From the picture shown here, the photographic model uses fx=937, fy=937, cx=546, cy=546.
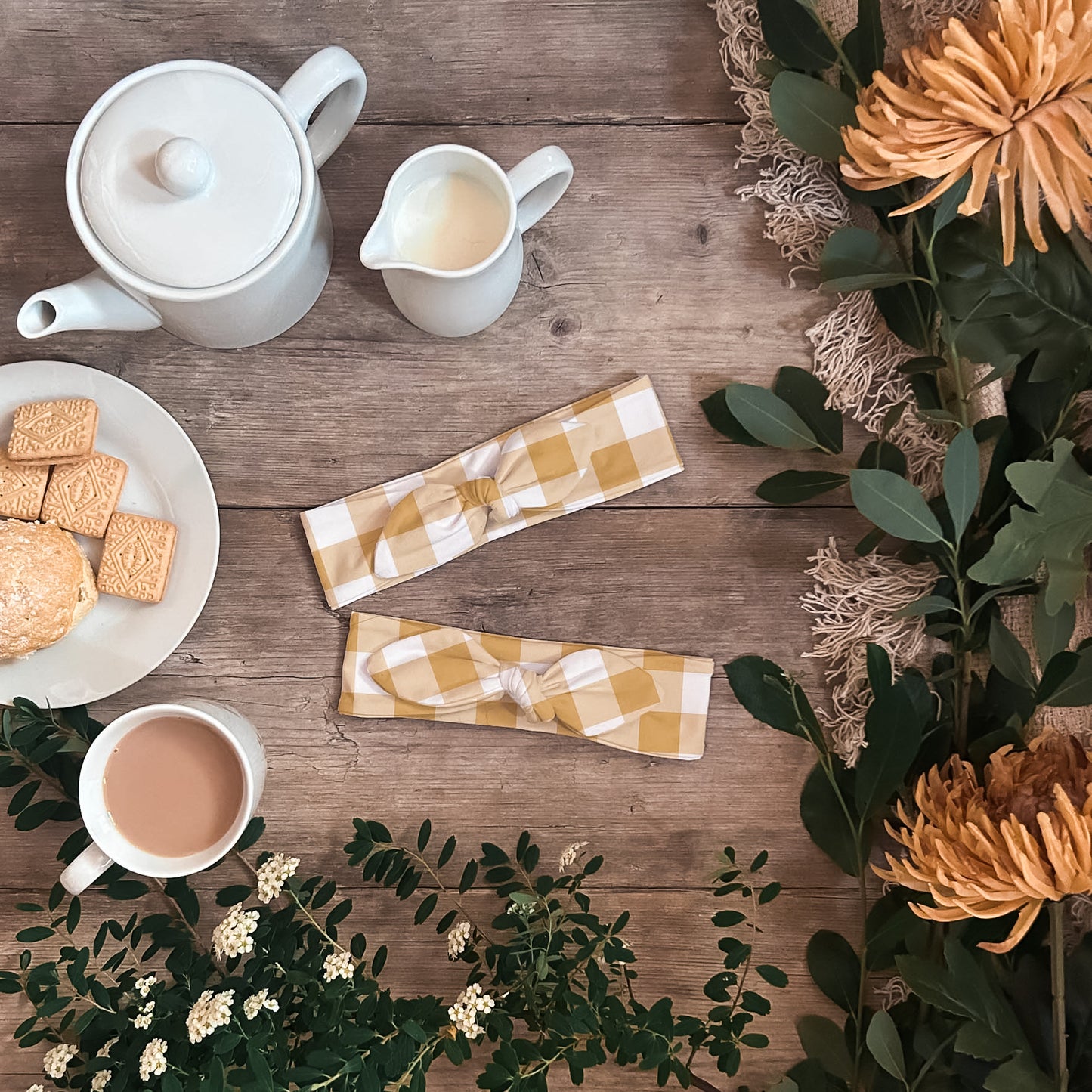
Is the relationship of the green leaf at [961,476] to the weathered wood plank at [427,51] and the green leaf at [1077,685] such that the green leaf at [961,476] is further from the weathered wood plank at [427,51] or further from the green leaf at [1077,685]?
the weathered wood plank at [427,51]

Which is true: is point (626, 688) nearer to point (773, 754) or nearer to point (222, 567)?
point (773, 754)

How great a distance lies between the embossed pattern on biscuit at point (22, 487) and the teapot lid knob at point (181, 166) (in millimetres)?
277

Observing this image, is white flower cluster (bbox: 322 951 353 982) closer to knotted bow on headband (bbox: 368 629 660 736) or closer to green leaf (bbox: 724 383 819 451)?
knotted bow on headband (bbox: 368 629 660 736)

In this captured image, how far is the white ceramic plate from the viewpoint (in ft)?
2.57

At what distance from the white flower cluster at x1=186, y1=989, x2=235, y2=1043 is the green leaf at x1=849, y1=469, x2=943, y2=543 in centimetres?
57

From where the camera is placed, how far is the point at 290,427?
834 mm

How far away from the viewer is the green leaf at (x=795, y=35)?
73 cm

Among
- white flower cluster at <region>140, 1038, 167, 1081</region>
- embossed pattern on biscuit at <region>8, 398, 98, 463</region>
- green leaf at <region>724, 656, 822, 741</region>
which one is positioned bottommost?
white flower cluster at <region>140, 1038, 167, 1081</region>

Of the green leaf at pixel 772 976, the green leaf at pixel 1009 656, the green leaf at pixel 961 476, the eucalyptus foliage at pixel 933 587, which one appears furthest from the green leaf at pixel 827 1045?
the green leaf at pixel 961 476

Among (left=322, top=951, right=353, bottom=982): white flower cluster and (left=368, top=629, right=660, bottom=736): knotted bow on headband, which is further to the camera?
(left=368, top=629, right=660, bottom=736): knotted bow on headband

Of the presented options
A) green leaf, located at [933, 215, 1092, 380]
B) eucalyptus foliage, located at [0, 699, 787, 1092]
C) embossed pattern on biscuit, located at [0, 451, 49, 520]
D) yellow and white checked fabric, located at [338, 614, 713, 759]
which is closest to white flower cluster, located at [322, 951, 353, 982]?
eucalyptus foliage, located at [0, 699, 787, 1092]

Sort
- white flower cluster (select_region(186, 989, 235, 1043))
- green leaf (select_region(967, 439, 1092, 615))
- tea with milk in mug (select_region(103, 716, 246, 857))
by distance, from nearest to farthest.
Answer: green leaf (select_region(967, 439, 1092, 615))
white flower cluster (select_region(186, 989, 235, 1043))
tea with milk in mug (select_region(103, 716, 246, 857))

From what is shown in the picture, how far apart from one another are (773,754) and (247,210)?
24.4 inches

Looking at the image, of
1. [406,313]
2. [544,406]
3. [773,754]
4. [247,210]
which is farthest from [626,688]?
[247,210]
